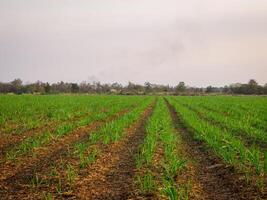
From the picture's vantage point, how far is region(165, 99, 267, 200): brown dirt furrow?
661 cm

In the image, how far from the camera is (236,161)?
30.1 ft

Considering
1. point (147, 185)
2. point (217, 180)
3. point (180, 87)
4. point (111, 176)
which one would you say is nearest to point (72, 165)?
point (111, 176)

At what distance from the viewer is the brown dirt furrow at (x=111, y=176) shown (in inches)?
266

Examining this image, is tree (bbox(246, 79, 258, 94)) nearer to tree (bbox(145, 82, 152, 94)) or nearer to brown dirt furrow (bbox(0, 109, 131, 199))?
tree (bbox(145, 82, 152, 94))

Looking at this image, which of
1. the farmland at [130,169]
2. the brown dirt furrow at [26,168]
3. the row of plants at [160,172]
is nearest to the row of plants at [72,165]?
the farmland at [130,169]

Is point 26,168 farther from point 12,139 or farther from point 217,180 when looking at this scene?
point 12,139

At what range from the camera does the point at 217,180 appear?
7844mm

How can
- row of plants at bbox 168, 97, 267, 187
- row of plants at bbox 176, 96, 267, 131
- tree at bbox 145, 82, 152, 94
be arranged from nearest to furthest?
row of plants at bbox 168, 97, 267, 187, row of plants at bbox 176, 96, 267, 131, tree at bbox 145, 82, 152, 94

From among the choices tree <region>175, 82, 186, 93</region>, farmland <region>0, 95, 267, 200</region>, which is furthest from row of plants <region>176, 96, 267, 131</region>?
tree <region>175, 82, 186, 93</region>

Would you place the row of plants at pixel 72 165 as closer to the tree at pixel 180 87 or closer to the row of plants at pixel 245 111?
the row of plants at pixel 245 111

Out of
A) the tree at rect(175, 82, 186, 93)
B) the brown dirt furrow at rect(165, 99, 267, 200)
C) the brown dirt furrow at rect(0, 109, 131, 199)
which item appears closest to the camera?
the brown dirt furrow at rect(165, 99, 267, 200)

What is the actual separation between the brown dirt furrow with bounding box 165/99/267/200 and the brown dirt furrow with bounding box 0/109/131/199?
3.61 m

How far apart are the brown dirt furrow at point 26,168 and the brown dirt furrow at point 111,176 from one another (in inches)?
47.0

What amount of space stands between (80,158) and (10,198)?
310cm
